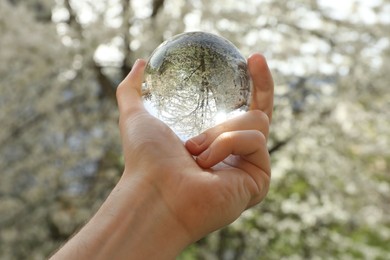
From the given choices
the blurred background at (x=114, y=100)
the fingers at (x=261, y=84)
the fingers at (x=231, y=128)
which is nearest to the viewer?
the fingers at (x=231, y=128)

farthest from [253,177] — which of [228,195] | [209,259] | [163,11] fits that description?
[209,259]

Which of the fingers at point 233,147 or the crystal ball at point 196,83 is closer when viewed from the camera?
the fingers at point 233,147

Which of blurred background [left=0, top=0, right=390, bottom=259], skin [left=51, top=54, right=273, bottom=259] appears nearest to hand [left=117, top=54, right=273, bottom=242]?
skin [left=51, top=54, right=273, bottom=259]

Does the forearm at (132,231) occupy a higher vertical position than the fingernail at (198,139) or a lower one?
lower

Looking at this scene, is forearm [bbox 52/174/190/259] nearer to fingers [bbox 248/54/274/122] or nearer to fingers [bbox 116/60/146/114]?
fingers [bbox 116/60/146/114]

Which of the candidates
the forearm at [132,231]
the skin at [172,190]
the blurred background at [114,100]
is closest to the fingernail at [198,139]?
the skin at [172,190]

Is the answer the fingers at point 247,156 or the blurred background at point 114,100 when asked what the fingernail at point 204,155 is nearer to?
the fingers at point 247,156

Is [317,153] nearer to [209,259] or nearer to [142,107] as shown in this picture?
[209,259]
